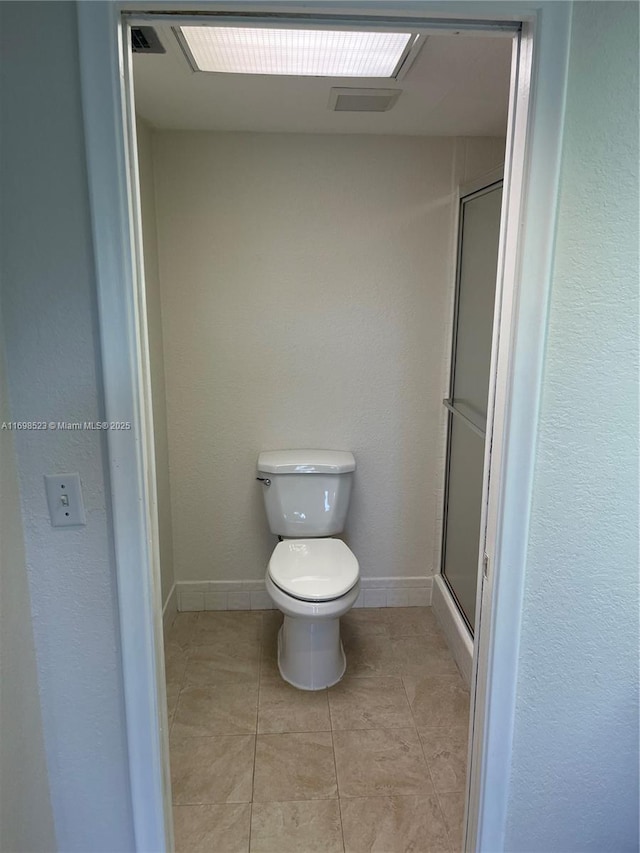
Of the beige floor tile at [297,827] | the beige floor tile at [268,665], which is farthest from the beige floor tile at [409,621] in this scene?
the beige floor tile at [297,827]

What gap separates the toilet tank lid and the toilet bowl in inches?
12.3

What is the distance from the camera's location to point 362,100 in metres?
1.93

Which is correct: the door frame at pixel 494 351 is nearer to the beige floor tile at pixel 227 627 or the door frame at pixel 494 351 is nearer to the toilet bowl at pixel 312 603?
the toilet bowl at pixel 312 603

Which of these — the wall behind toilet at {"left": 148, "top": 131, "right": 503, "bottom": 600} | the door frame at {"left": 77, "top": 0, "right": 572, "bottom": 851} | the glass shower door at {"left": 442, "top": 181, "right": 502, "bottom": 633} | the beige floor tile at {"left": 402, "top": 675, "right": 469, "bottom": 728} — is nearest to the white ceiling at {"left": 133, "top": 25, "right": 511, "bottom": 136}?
the wall behind toilet at {"left": 148, "top": 131, "right": 503, "bottom": 600}

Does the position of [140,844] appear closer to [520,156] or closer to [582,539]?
[582,539]

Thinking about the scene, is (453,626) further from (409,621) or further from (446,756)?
(446,756)

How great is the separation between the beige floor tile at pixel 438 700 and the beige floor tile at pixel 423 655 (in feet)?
0.13

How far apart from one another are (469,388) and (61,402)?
64.9 inches

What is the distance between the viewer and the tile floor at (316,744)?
170 cm

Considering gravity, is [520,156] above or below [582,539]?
above

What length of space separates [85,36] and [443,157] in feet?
5.79

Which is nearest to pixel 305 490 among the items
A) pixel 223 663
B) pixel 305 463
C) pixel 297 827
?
pixel 305 463

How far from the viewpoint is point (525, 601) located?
1.22m

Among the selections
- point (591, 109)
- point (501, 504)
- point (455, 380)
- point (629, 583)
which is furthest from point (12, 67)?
point (455, 380)
